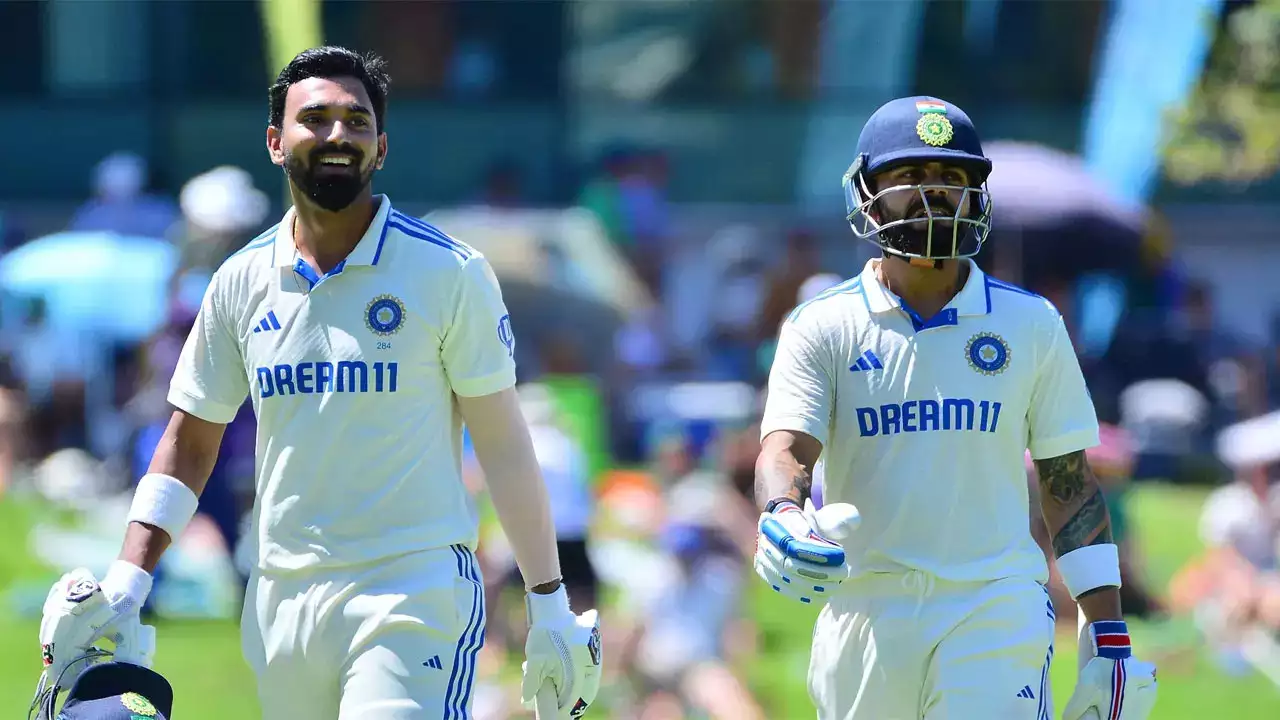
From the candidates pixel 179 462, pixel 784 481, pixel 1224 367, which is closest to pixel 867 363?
pixel 784 481

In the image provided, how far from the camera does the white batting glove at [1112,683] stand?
480 cm

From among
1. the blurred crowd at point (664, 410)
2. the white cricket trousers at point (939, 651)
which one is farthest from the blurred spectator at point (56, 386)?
the white cricket trousers at point (939, 651)

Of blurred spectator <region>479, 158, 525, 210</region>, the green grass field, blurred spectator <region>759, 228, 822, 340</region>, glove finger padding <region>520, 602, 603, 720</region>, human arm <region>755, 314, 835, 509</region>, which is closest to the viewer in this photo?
human arm <region>755, 314, 835, 509</region>

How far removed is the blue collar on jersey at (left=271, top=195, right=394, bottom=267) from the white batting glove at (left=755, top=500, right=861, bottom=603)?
127 centimetres

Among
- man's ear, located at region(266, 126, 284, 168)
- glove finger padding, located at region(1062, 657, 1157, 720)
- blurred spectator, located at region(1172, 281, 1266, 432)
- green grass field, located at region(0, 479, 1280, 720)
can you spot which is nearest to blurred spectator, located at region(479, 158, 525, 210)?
blurred spectator, located at region(1172, 281, 1266, 432)

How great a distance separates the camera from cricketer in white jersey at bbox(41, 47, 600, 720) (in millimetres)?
4816

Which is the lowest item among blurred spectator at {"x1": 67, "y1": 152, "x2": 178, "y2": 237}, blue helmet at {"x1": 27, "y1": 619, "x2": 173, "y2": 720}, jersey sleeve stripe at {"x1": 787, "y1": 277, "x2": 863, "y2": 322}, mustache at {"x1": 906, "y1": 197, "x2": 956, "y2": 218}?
blurred spectator at {"x1": 67, "y1": 152, "x2": 178, "y2": 237}

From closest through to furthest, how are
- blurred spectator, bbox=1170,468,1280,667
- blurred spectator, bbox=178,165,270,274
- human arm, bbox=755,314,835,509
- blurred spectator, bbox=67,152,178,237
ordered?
human arm, bbox=755,314,835,509 < blurred spectator, bbox=1170,468,1280,667 < blurred spectator, bbox=178,165,270,274 < blurred spectator, bbox=67,152,178,237

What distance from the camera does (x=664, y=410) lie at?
51.6 ft

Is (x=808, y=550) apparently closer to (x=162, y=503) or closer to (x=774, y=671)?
(x=162, y=503)

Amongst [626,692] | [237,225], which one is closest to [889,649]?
[626,692]

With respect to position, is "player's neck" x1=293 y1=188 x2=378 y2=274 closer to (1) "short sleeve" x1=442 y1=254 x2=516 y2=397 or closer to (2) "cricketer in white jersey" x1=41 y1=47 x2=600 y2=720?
(2) "cricketer in white jersey" x1=41 y1=47 x2=600 y2=720

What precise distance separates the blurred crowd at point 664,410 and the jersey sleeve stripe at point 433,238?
484 cm

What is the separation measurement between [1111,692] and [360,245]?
2.20 metres
